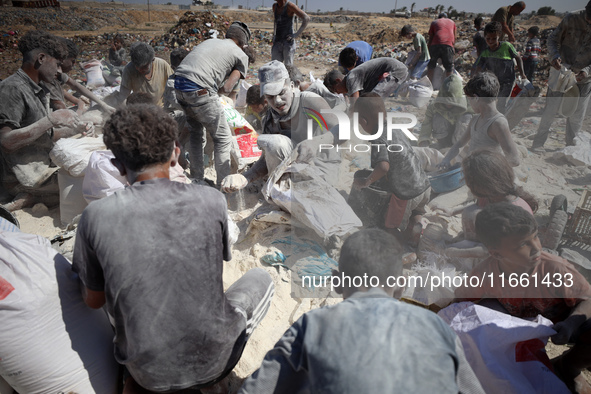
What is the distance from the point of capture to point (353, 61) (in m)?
4.58

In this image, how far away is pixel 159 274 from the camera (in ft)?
4.26

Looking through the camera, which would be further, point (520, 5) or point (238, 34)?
point (520, 5)

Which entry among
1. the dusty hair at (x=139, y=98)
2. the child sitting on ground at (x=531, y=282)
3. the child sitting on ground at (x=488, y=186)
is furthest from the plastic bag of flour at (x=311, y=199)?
the dusty hair at (x=139, y=98)

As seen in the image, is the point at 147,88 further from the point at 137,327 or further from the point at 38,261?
the point at 137,327

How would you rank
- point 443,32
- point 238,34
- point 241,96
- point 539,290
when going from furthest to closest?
point 443,32 → point 241,96 → point 238,34 → point 539,290

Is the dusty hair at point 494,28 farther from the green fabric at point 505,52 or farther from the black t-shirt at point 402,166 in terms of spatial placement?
the black t-shirt at point 402,166

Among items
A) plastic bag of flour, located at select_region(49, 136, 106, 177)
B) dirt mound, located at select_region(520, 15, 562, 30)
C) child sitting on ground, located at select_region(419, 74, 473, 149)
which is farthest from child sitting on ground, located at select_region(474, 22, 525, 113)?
→ dirt mound, located at select_region(520, 15, 562, 30)

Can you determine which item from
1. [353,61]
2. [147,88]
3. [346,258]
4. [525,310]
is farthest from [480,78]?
[147,88]

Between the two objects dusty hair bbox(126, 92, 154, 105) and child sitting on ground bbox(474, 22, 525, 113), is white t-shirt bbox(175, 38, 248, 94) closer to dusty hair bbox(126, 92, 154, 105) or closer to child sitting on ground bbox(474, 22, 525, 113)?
dusty hair bbox(126, 92, 154, 105)

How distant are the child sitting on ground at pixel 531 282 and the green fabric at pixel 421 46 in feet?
17.2

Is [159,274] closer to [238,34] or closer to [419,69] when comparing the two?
[238,34]

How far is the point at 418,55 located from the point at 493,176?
5.19m

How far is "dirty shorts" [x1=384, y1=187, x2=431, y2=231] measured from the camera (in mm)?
2264

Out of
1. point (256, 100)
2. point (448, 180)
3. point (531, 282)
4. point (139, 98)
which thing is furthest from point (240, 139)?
point (531, 282)
